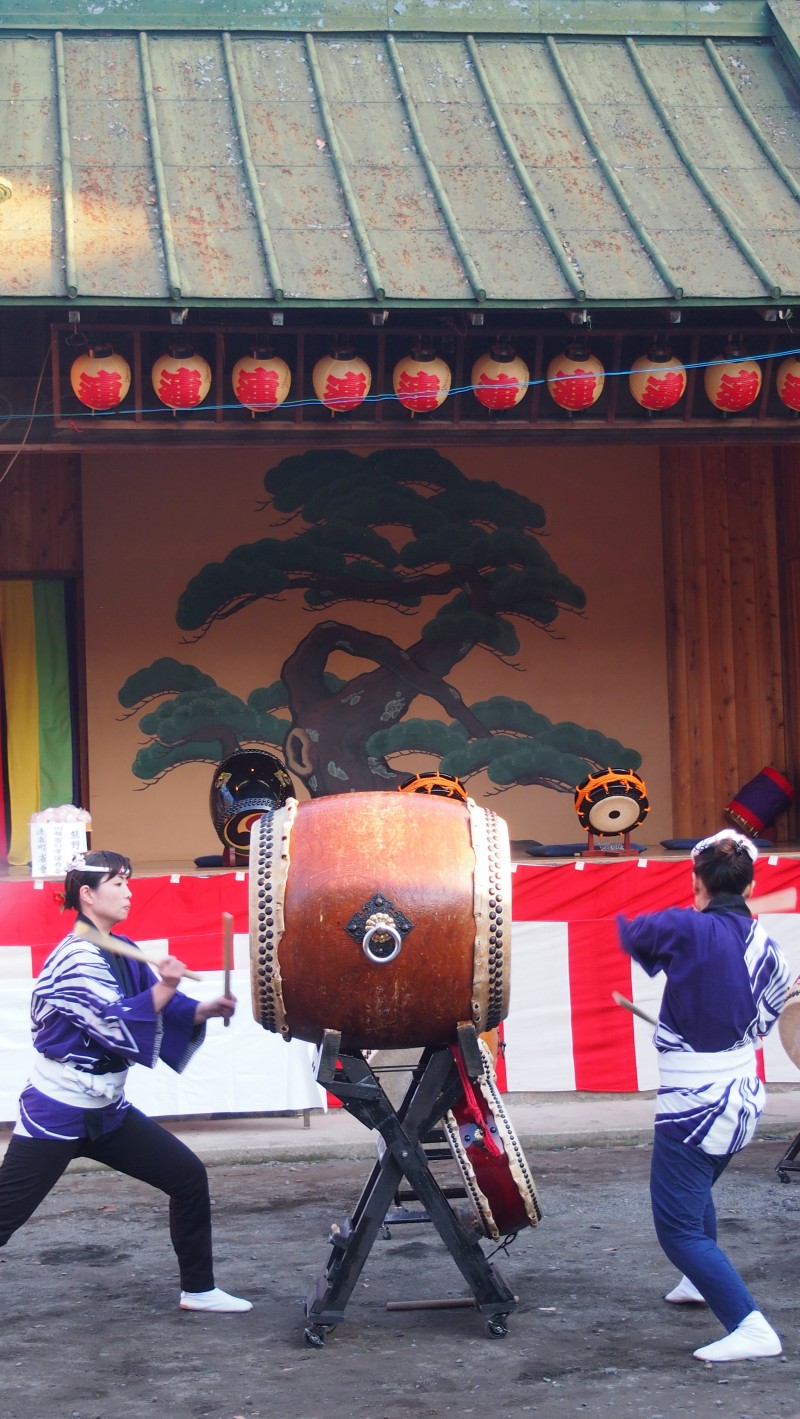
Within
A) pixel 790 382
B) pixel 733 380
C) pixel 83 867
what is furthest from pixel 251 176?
pixel 83 867

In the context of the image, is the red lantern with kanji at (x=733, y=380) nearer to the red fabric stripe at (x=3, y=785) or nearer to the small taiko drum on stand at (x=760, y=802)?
the small taiko drum on stand at (x=760, y=802)

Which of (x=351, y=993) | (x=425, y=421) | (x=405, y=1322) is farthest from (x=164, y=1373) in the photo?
(x=425, y=421)

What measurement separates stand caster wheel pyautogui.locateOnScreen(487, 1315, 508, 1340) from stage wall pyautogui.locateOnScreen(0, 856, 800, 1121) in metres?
2.57

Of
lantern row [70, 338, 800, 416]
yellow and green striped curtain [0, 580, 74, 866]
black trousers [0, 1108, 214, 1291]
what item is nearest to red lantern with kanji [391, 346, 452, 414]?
lantern row [70, 338, 800, 416]

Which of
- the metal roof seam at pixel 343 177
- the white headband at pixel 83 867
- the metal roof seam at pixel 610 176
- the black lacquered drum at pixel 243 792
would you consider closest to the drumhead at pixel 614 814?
the black lacquered drum at pixel 243 792

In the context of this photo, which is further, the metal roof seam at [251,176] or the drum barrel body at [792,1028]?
the metal roof seam at [251,176]

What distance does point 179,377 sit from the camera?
677 centimetres

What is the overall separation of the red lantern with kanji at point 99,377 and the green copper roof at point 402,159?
1.18 ft

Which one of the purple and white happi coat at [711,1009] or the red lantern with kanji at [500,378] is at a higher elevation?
the red lantern with kanji at [500,378]

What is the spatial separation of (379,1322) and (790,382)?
4620 millimetres

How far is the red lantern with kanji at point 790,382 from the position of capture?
716 cm

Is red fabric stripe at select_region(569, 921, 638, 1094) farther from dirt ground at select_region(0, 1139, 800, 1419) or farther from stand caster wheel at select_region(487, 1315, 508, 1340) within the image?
stand caster wheel at select_region(487, 1315, 508, 1340)

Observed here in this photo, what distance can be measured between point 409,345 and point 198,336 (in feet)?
3.17

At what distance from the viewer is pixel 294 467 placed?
8844 millimetres
